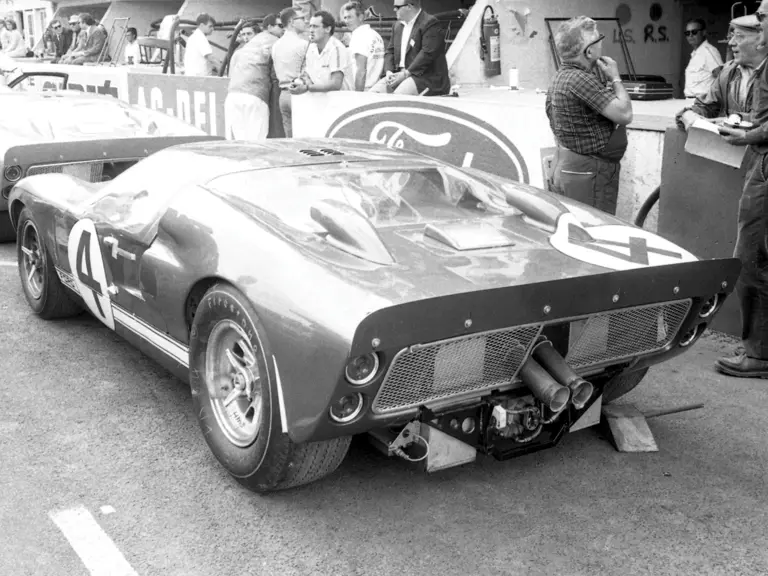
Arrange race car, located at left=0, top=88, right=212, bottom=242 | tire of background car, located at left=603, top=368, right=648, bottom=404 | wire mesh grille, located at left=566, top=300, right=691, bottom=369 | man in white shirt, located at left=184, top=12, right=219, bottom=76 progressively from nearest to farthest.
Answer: wire mesh grille, located at left=566, top=300, right=691, bottom=369 < tire of background car, located at left=603, top=368, right=648, bottom=404 < race car, located at left=0, top=88, right=212, bottom=242 < man in white shirt, located at left=184, top=12, right=219, bottom=76

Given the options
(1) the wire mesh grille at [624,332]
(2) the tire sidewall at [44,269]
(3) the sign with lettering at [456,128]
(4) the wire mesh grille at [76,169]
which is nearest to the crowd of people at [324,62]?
(3) the sign with lettering at [456,128]

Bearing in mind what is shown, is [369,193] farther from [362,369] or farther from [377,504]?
[377,504]

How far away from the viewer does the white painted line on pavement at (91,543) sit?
9.46 ft

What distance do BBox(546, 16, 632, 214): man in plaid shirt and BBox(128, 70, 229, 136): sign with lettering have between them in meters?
6.46

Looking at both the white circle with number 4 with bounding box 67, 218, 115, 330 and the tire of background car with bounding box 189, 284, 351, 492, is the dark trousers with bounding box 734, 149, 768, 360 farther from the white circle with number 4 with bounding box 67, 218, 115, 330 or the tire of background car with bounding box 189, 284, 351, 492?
the white circle with number 4 with bounding box 67, 218, 115, 330

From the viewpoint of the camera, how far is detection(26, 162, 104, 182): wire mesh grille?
7074 millimetres

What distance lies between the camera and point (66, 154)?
23.1 ft

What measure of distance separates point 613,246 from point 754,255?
1514 mm

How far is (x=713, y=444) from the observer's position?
3873 millimetres

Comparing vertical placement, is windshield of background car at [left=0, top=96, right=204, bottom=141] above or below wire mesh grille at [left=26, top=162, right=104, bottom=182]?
above

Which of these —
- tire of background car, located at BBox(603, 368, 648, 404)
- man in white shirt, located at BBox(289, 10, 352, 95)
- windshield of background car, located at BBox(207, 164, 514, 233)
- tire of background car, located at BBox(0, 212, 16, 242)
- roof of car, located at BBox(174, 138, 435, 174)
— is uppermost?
man in white shirt, located at BBox(289, 10, 352, 95)

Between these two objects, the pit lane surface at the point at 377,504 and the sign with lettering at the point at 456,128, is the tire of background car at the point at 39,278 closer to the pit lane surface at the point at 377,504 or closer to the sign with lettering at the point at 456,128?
the pit lane surface at the point at 377,504

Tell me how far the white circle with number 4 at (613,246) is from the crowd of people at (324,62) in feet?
15.5

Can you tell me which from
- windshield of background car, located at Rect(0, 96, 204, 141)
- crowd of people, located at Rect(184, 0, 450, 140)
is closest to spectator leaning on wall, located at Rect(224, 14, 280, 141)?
crowd of people, located at Rect(184, 0, 450, 140)
